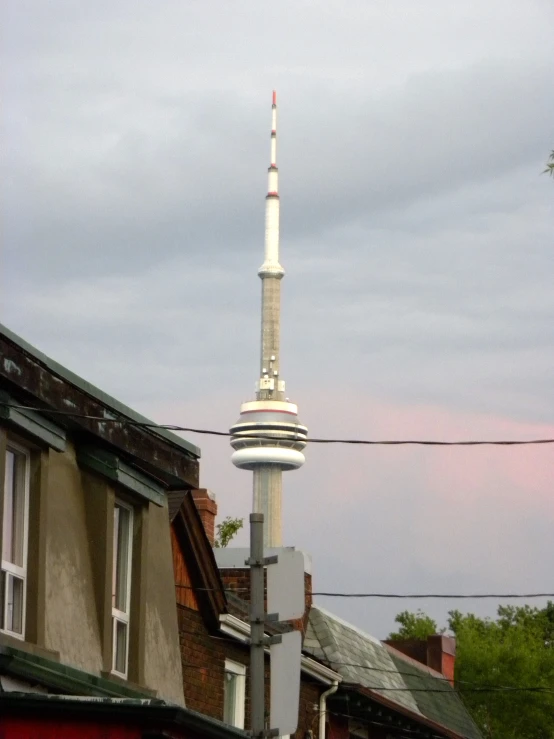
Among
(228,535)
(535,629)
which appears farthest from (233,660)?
(535,629)

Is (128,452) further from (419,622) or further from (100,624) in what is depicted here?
(419,622)

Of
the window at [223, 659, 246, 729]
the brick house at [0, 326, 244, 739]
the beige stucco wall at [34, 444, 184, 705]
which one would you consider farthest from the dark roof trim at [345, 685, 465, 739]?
the beige stucco wall at [34, 444, 184, 705]

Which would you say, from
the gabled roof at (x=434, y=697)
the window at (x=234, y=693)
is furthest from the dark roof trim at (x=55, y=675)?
the gabled roof at (x=434, y=697)

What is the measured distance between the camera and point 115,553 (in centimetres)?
1794

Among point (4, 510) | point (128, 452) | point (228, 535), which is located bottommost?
point (4, 510)

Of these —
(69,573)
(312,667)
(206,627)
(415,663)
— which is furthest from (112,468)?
(415,663)

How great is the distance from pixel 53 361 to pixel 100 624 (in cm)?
299

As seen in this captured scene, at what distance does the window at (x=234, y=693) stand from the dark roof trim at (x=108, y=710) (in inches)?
387

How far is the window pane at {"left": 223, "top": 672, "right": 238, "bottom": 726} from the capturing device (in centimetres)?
2521

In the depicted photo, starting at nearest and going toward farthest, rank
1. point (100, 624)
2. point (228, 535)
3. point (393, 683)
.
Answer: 1. point (100, 624)
2. point (393, 683)
3. point (228, 535)

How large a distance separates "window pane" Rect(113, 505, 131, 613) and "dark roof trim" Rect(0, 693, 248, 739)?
9.06ft

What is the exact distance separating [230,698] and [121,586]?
8215mm

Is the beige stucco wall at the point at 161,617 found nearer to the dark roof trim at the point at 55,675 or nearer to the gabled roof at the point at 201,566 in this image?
the dark roof trim at the point at 55,675

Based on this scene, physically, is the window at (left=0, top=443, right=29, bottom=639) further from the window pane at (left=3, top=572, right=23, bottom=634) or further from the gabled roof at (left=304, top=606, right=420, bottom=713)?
the gabled roof at (left=304, top=606, right=420, bottom=713)
